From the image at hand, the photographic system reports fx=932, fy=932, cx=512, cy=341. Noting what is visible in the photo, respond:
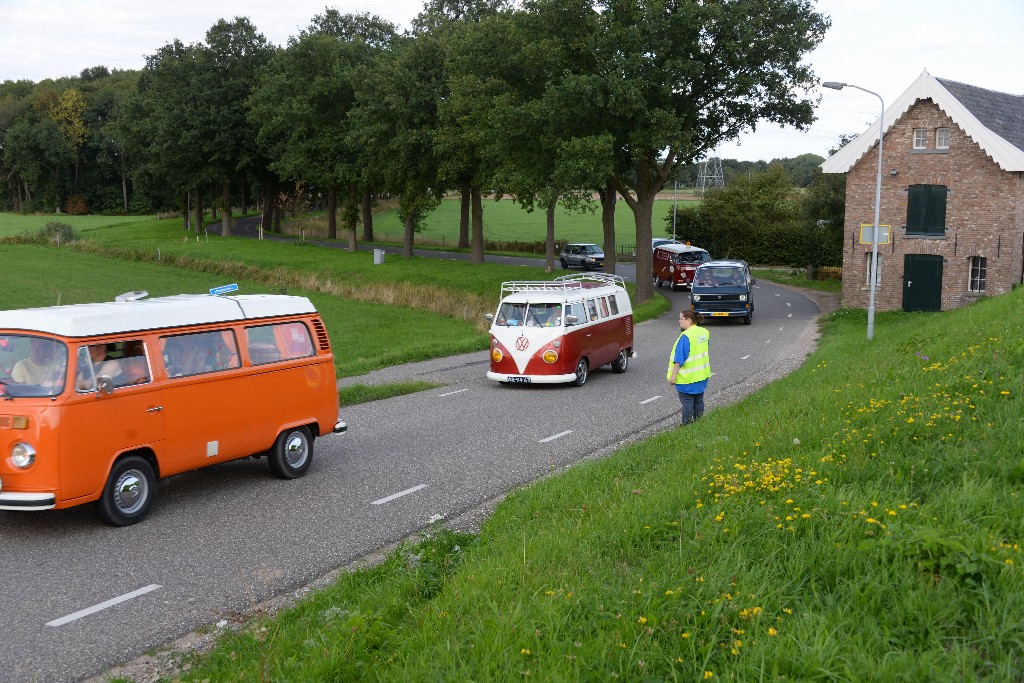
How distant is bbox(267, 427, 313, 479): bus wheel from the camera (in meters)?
11.3

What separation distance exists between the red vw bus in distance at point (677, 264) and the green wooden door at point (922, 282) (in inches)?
453

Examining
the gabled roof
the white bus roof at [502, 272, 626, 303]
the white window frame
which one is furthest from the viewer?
the white window frame

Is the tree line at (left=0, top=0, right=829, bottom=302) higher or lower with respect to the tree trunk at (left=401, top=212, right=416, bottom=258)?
higher

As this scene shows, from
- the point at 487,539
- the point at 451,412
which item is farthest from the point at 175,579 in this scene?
the point at 451,412

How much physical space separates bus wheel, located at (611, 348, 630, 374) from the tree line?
12845mm

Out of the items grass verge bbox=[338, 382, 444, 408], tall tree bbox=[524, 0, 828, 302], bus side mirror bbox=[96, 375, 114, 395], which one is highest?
tall tree bbox=[524, 0, 828, 302]

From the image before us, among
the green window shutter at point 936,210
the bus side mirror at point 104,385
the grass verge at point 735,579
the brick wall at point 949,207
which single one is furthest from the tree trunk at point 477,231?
the grass verge at point 735,579

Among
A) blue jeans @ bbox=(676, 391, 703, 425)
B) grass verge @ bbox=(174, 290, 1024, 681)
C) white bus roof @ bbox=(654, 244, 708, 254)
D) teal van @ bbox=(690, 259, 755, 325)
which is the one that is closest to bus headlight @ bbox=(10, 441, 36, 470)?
grass verge @ bbox=(174, 290, 1024, 681)

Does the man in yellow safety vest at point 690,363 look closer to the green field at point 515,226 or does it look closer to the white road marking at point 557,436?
the white road marking at point 557,436

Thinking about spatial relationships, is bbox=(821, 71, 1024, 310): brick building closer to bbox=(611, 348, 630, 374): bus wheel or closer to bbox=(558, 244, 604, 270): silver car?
bbox=(611, 348, 630, 374): bus wheel

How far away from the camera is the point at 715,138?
37.7m

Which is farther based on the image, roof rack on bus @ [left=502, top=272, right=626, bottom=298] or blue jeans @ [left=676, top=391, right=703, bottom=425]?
roof rack on bus @ [left=502, top=272, right=626, bottom=298]

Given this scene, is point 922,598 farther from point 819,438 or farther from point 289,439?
point 289,439

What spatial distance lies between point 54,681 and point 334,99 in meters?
58.2
